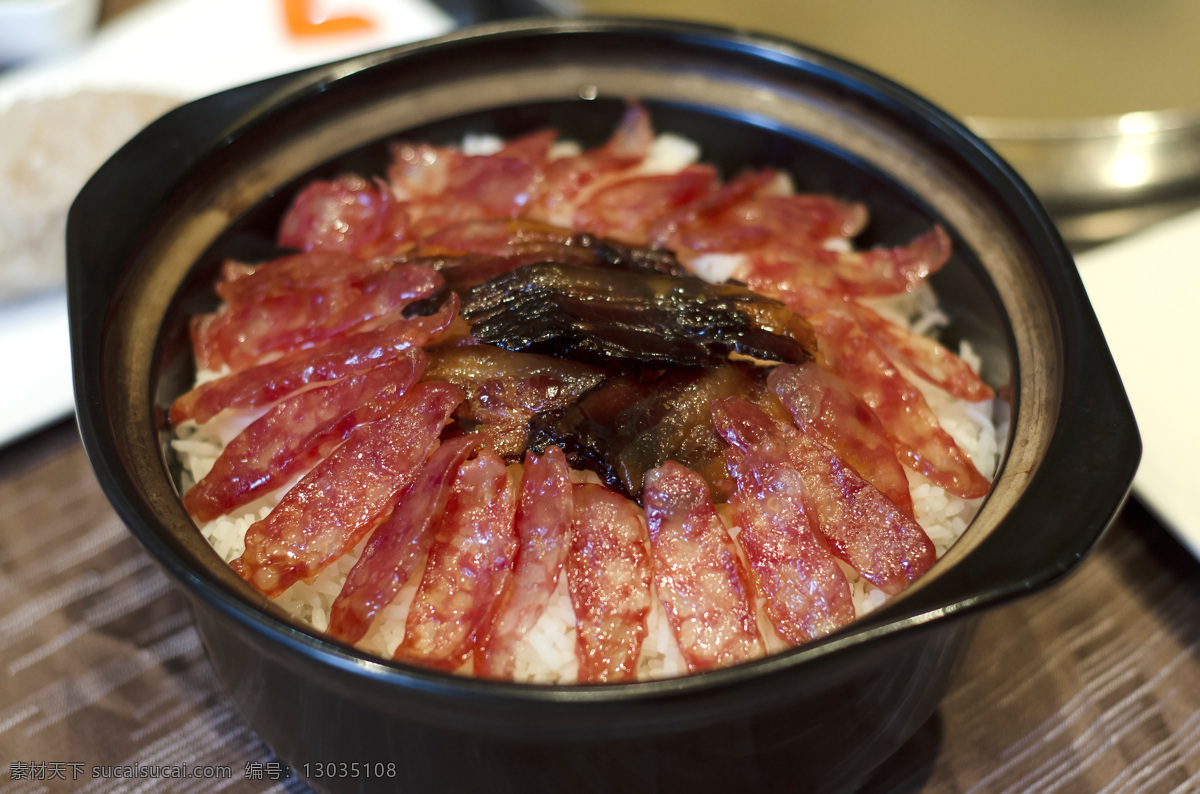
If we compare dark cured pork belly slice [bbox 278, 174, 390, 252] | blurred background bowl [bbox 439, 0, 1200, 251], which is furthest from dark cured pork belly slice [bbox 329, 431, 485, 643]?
blurred background bowl [bbox 439, 0, 1200, 251]

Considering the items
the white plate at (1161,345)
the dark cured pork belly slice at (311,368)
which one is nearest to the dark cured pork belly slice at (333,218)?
the dark cured pork belly slice at (311,368)

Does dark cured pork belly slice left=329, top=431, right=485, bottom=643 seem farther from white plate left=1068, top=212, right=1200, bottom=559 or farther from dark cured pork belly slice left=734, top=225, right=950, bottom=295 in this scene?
white plate left=1068, top=212, right=1200, bottom=559

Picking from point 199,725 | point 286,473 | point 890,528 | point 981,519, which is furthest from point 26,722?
point 981,519

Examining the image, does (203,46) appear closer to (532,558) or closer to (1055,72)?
(532,558)

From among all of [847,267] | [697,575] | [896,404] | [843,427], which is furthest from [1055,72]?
[697,575]

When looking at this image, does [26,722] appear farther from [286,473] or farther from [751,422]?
[751,422]

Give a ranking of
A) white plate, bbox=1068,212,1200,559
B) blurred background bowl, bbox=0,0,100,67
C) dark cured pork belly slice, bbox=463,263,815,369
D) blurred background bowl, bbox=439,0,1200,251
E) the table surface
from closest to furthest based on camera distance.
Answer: dark cured pork belly slice, bbox=463,263,815,369, the table surface, white plate, bbox=1068,212,1200,559, blurred background bowl, bbox=439,0,1200,251, blurred background bowl, bbox=0,0,100,67
